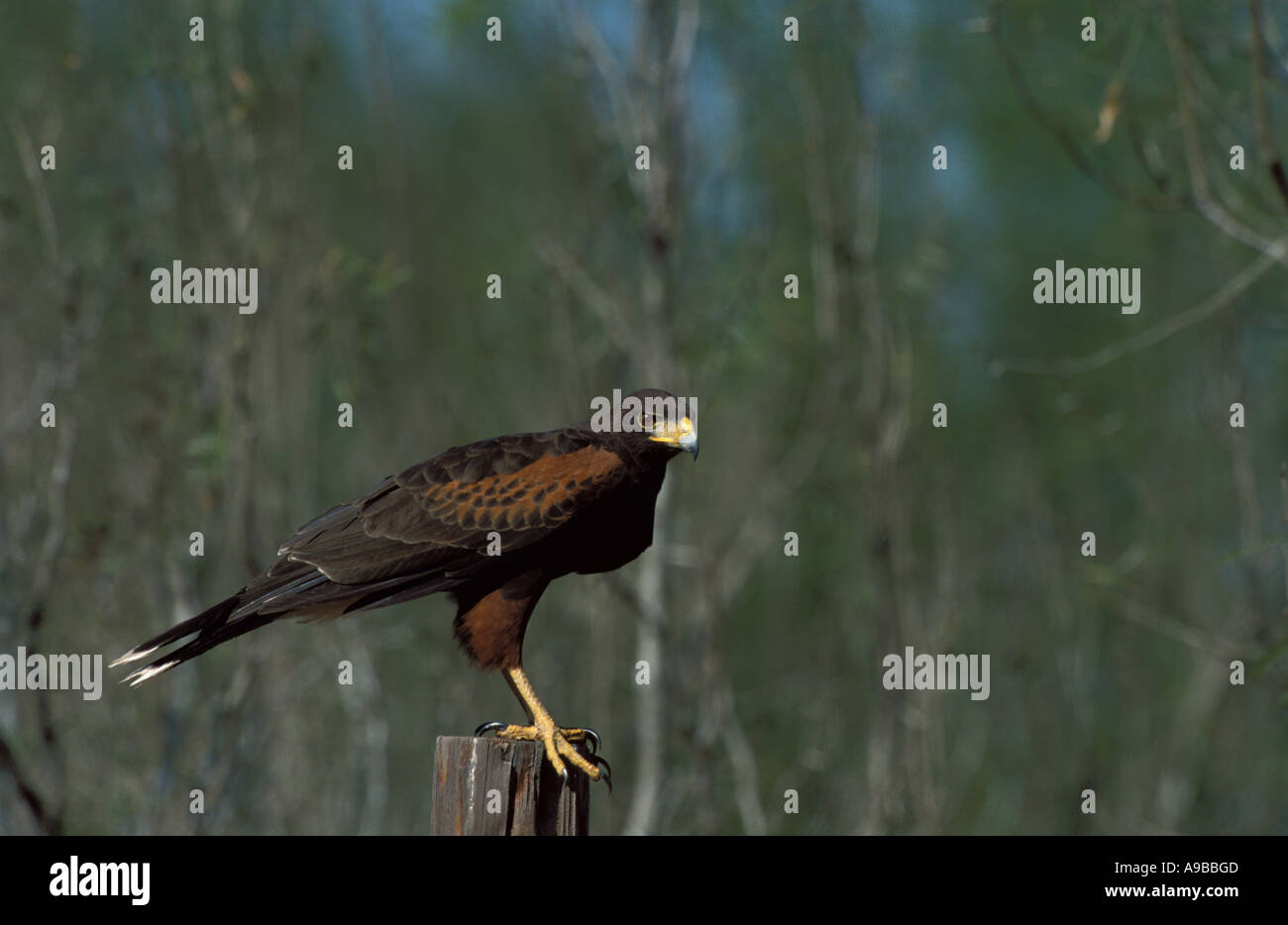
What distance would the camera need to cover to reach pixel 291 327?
38.6ft

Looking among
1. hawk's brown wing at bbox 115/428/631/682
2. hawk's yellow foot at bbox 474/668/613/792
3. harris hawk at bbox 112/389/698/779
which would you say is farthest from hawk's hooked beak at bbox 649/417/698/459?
hawk's yellow foot at bbox 474/668/613/792

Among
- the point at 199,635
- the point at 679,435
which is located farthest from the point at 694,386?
the point at 199,635

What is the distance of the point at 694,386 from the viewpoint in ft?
39.2

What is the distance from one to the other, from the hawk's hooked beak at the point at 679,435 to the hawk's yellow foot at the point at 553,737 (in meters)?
1.22

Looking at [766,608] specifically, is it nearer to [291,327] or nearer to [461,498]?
[291,327]

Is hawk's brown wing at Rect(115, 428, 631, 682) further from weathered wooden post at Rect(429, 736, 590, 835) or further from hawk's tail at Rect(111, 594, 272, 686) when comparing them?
weathered wooden post at Rect(429, 736, 590, 835)

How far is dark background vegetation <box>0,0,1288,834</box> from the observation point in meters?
9.50

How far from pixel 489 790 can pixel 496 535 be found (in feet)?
5.01

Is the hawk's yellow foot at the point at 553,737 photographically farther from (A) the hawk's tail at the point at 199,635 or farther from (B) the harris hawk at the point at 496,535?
(A) the hawk's tail at the point at 199,635

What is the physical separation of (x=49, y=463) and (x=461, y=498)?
4.80m

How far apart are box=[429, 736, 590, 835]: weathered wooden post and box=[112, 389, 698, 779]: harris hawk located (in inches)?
35.3

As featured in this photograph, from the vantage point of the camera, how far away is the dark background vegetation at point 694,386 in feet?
31.2

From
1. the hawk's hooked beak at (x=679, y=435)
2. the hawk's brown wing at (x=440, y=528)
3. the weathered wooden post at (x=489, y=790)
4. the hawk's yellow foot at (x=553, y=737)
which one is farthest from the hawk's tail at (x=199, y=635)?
the hawk's hooked beak at (x=679, y=435)

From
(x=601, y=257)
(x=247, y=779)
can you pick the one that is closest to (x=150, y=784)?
(x=247, y=779)
